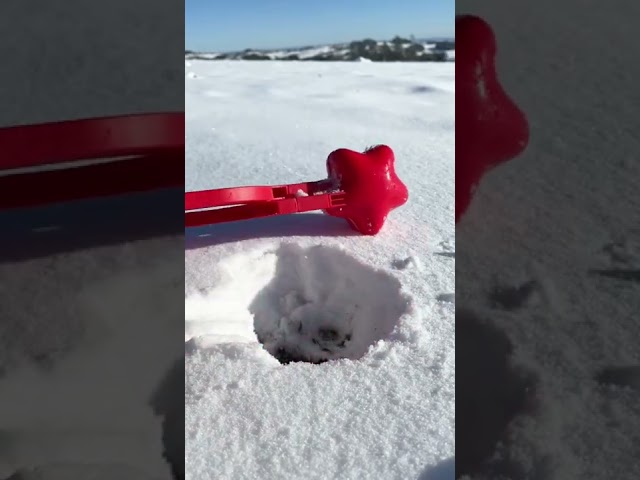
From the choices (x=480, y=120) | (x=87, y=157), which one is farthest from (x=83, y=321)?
(x=480, y=120)

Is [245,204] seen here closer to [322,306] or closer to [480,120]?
[322,306]

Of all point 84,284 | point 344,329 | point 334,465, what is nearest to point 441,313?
point 344,329

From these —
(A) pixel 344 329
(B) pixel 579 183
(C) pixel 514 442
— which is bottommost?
Result: (A) pixel 344 329

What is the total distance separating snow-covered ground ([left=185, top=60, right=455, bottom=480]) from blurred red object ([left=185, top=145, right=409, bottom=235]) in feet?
0.11

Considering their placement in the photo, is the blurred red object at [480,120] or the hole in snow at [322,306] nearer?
the blurred red object at [480,120]

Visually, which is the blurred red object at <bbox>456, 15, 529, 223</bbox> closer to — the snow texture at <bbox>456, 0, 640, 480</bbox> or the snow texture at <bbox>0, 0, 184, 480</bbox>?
the snow texture at <bbox>456, 0, 640, 480</bbox>

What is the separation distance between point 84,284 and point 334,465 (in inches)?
10.8

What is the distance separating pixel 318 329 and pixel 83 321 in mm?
412

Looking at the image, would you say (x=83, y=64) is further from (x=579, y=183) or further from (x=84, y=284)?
(x=579, y=183)

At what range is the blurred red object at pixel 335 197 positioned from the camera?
2.76 feet

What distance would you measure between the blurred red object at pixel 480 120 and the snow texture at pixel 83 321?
0.25 m

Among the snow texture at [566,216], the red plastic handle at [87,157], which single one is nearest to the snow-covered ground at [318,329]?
the snow texture at [566,216]

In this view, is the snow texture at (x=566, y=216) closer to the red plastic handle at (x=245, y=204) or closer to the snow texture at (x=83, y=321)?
the snow texture at (x=83, y=321)

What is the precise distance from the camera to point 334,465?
1.58 feet
